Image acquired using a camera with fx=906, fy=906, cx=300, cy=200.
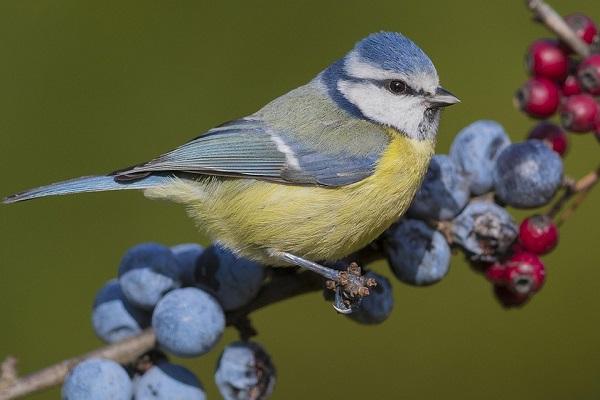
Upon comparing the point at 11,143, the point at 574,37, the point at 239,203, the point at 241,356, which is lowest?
the point at 241,356

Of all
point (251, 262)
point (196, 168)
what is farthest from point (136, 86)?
point (251, 262)

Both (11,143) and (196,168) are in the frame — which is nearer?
(196,168)

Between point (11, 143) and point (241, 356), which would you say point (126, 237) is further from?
point (241, 356)

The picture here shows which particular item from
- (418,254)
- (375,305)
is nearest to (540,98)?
(418,254)

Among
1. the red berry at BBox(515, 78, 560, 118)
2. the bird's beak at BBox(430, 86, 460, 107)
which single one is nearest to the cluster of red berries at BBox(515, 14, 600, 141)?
the red berry at BBox(515, 78, 560, 118)

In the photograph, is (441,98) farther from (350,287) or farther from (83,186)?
(83,186)

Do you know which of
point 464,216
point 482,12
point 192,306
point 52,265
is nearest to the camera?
point 192,306

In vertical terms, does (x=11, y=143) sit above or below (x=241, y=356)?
above
